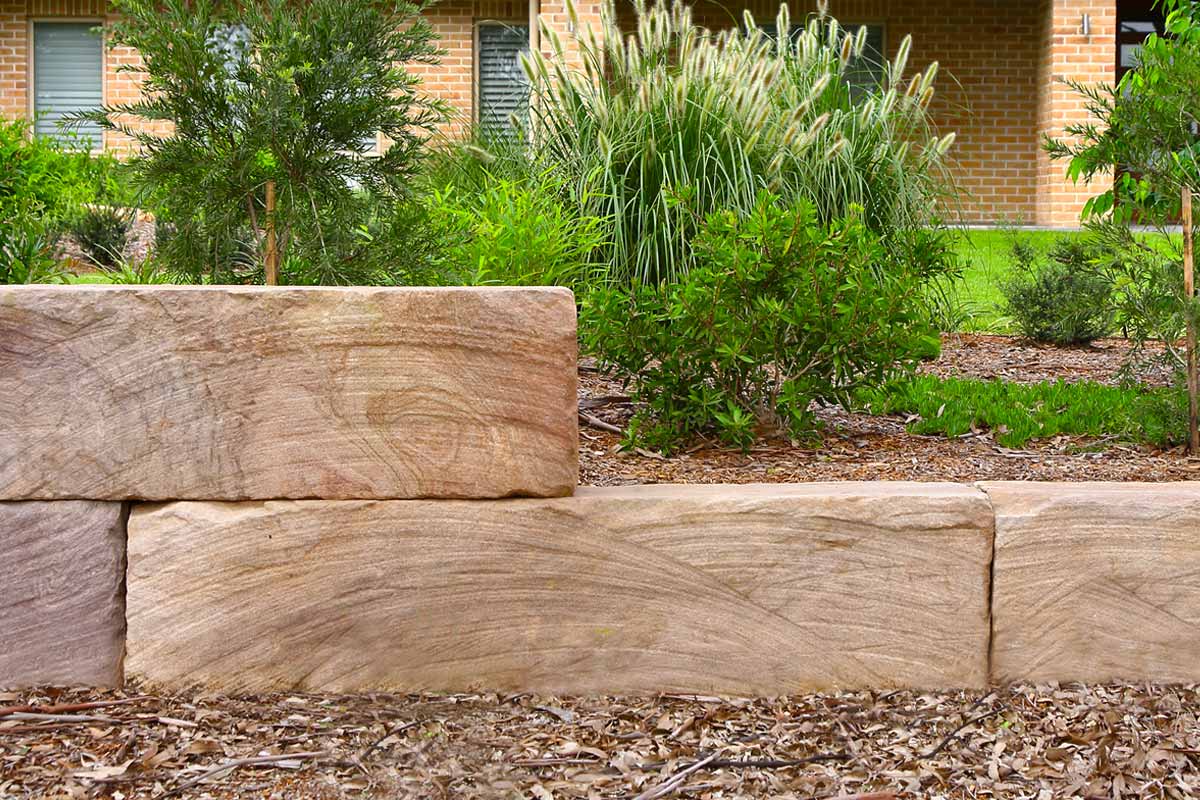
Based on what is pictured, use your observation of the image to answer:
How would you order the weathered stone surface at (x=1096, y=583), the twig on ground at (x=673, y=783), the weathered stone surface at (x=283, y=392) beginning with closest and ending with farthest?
1. the twig on ground at (x=673, y=783)
2. the weathered stone surface at (x=283, y=392)
3. the weathered stone surface at (x=1096, y=583)

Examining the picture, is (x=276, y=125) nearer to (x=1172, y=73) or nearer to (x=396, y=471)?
(x=396, y=471)

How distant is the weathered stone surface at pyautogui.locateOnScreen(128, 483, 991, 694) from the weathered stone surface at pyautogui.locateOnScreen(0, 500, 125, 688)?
5 cm

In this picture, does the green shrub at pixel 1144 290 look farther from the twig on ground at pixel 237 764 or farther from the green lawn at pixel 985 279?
the twig on ground at pixel 237 764

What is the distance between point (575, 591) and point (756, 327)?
4.25 feet

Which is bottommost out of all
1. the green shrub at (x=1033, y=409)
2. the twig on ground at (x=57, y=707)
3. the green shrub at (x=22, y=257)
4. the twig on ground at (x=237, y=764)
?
the twig on ground at (x=237, y=764)

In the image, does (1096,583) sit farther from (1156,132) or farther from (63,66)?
(63,66)

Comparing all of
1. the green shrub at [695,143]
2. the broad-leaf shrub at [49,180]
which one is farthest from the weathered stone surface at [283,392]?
the green shrub at [695,143]

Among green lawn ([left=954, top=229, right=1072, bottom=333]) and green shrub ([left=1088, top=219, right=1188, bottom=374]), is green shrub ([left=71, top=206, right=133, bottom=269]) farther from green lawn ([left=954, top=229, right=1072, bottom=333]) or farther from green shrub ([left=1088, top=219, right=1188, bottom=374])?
green shrub ([left=1088, top=219, right=1188, bottom=374])

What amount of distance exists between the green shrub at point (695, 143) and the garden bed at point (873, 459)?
102cm

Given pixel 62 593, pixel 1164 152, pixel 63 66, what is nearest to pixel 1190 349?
pixel 1164 152

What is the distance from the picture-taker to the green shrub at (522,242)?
4668mm

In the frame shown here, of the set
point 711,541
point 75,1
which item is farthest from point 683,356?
point 75,1

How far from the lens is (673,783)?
238 cm

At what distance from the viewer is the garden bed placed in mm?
3502
